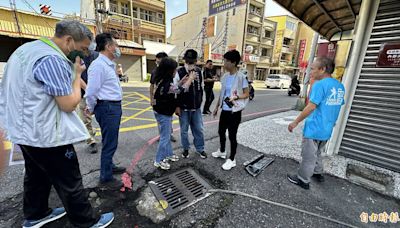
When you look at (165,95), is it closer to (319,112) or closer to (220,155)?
(220,155)

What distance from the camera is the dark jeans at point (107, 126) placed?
2.17 metres

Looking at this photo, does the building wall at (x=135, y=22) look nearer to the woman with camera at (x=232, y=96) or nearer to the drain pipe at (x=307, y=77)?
the drain pipe at (x=307, y=77)

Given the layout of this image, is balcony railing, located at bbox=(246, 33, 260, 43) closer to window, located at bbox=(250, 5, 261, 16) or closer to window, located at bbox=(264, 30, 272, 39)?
window, located at bbox=(250, 5, 261, 16)

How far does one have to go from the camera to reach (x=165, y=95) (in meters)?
2.50

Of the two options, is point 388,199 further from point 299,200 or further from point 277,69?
point 277,69

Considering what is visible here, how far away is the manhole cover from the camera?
6.89ft

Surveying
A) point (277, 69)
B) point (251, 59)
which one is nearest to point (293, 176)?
point (251, 59)

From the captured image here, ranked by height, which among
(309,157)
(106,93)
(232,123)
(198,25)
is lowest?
(309,157)

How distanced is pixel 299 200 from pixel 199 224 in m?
1.32

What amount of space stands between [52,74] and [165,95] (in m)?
1.36

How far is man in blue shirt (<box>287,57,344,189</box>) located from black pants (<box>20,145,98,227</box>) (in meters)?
2.56

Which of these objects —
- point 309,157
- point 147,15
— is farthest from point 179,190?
point 147,15

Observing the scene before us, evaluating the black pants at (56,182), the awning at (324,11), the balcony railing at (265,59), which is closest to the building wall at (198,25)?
the balcony railing at (265,59)

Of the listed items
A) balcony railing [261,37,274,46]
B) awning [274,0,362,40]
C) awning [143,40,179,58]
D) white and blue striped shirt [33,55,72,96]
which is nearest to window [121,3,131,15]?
awning [143,40,179,58]
